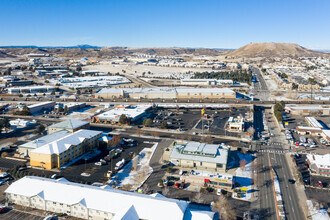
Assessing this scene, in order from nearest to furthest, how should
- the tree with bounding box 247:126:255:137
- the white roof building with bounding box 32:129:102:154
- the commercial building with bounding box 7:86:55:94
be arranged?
the white roof building with bounding box 32:129:102:154 < the tree with bounding box 247:126:255:137 < the commercial building with bounding box 7:86:55:94

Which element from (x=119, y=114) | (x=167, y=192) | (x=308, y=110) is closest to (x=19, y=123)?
(x=119, y=114)

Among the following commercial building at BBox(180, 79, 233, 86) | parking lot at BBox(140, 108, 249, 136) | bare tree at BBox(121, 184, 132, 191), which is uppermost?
commercial building at BBox(180, 79, 233, 86)

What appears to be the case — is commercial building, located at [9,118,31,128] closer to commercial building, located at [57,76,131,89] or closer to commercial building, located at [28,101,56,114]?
commercial building, located at [28,101,56,114]

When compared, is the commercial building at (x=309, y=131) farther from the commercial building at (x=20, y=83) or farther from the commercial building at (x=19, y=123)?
the commercial building at (x=20, y=83)

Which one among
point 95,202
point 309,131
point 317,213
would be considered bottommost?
point 317,213

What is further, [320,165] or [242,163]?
[242,163]

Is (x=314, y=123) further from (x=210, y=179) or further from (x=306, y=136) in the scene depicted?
(x=210, y=179)

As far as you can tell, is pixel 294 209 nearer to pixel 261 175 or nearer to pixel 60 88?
pixel 261 175

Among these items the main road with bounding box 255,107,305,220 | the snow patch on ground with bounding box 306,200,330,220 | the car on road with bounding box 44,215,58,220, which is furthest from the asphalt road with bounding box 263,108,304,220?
the car on road with bounding box 44,215,58,220
